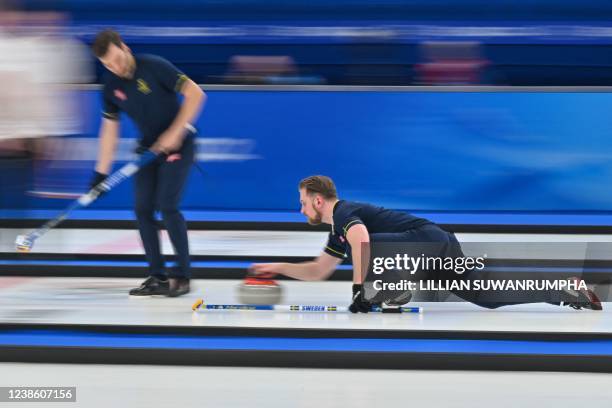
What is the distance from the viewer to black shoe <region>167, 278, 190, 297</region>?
16.1 feet

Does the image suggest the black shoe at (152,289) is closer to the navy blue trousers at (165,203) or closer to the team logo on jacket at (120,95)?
the navy blue trousers at (165,203)

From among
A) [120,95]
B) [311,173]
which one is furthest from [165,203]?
[311,173]

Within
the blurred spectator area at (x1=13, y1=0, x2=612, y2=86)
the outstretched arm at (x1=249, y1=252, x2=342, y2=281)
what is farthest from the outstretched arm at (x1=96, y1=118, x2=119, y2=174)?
the blurred spectator area at (x1=13, y1=0, x2=612, y2=86)

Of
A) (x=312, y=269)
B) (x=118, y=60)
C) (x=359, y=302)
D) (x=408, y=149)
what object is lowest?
(x=359, y=302)

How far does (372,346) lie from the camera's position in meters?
3.80

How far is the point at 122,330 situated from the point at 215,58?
5.46 m

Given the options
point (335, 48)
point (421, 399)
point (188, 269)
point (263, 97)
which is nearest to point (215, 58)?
point (335, 48)

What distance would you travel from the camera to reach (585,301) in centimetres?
444

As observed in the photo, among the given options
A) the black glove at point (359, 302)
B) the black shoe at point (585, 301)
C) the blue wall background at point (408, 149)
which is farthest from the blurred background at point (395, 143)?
the black shoe at point (585, 301)

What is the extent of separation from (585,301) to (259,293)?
1.55 m

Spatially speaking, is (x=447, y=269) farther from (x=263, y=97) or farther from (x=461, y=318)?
(x=263, y=97)

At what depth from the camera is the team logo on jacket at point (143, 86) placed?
4.68 meters

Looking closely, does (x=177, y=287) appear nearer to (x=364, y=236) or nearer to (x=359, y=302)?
(x=359, y=302)

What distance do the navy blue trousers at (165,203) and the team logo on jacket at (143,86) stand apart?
1.03 feet
